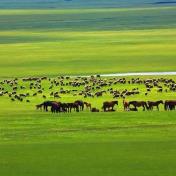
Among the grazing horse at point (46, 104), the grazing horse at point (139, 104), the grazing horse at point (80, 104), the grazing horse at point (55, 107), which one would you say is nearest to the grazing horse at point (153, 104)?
the grazing horse at point (139, 104)

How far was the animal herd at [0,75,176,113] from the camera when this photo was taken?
2895 centimetres

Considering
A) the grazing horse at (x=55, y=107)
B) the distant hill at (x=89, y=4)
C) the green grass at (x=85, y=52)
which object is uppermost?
the distant hill at (x=89, y=4)

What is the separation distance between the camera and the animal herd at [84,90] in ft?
95.0

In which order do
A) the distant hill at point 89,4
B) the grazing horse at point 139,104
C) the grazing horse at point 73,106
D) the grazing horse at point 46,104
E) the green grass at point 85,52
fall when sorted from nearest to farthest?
the grazing horse at point 73,106 < the grazing horse at point 46,104 < the grazing horse at point 139,104 < the green grass at point 85,52 < the distant hill at point 89,4

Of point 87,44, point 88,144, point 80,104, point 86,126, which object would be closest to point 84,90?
point 80,104

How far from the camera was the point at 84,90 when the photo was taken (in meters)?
34.6

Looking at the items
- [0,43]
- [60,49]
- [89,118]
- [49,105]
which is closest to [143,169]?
[89,118]

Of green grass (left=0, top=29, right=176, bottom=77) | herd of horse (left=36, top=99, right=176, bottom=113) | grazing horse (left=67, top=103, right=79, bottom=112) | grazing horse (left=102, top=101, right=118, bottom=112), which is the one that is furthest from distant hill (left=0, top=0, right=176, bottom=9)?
grazing horse (left=67, top=103, right=79, bottom=112)

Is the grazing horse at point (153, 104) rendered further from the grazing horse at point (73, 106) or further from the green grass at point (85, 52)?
the green grass at point (85, 52)

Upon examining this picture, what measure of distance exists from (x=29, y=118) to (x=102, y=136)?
4322mm

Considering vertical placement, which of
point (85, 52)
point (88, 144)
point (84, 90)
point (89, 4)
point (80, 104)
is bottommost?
point (88, 144)

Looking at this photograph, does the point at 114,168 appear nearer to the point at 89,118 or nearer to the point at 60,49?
the point at 89,118

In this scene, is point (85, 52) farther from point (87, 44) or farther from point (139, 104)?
point (139, 104)

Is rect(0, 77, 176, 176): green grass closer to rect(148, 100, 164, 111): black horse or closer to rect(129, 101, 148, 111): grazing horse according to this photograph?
rect(148, 100, 164, 111): black horse
